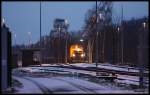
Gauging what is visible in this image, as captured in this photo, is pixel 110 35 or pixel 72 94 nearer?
pixel 72 94

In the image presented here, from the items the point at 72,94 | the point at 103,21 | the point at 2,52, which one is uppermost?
the point at 103,21

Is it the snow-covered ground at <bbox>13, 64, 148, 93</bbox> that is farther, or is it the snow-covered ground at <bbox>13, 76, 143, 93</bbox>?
the snow-covered ground at <bbox>13, 64, 148, 93</bbox>

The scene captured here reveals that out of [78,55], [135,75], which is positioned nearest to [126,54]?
[78,55]

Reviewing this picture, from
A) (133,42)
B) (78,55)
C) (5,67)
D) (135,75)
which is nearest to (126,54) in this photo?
(133,42)

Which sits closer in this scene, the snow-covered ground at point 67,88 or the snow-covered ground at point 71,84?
the snow-covered ground at point 67,88

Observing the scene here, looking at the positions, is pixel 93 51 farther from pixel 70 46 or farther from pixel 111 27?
pixel 70 46

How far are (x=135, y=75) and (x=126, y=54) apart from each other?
2312 inches

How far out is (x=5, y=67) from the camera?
102 ft

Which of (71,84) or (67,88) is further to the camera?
(71,84)

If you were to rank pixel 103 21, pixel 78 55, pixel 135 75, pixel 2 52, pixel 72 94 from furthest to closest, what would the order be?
pixel 78 55, pixel 103 21, pixel 135 75, pixel 2 52, pixel 72 94

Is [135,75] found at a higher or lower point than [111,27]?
lower

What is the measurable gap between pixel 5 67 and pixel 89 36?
8201 cm

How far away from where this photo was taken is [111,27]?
112438mm

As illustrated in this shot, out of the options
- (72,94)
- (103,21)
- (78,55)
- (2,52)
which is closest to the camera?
(72,94)
